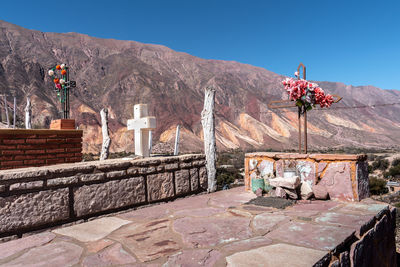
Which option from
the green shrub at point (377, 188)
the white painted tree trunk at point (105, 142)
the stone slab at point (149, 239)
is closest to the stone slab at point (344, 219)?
the stone slab at point (149, 239)

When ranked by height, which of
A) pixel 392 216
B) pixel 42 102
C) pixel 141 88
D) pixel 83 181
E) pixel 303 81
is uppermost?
pixel 141 88

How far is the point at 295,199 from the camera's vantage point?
4547 millimetres

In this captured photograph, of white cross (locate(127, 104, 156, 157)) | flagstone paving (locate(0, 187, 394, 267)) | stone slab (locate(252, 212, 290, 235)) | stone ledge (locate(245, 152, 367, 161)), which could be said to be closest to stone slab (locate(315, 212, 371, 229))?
flagstone paving (locate(0, 187, 394, 267))

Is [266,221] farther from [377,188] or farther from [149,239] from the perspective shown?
[377,188]

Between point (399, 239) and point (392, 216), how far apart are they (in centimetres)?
529

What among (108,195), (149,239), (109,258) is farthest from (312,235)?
(108,195)

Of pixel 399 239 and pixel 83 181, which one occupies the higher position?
pixel 83 181

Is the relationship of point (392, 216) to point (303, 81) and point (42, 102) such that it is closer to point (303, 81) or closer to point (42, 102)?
point (303, 81)

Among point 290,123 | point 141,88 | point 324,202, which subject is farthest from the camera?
point 290,123

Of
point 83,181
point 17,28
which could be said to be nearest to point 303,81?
point 83,181

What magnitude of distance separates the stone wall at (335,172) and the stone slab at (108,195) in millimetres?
2494

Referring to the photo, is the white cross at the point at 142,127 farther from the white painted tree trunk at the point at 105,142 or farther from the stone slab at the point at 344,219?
the white painted tree trunk at the point at 105,142

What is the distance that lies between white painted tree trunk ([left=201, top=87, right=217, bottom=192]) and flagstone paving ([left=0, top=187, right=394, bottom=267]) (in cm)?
152

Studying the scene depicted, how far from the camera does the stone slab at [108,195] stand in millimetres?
3664
